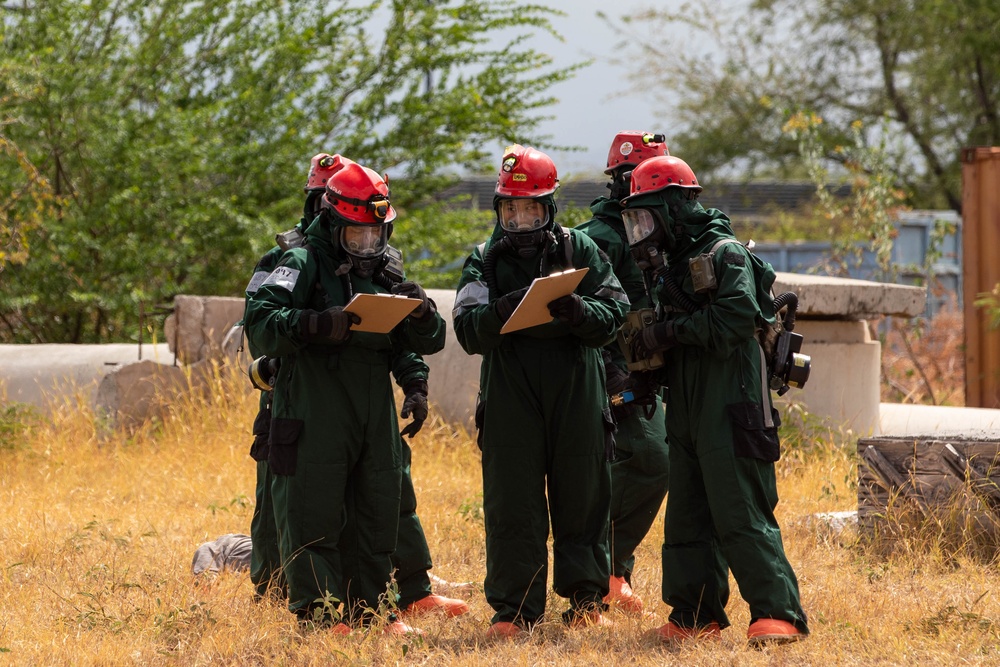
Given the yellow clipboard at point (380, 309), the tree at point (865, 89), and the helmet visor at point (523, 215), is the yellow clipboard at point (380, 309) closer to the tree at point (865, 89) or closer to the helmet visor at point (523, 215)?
the helmet visor at point (523, 215)

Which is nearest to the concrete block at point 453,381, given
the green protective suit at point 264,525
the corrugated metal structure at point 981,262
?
the green protective suit at point 264,525

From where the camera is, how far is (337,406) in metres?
4.90

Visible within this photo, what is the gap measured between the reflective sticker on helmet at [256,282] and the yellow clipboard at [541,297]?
3.56ft

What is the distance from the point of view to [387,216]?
506 cm

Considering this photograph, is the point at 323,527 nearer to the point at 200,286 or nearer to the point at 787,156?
the point at 200,286

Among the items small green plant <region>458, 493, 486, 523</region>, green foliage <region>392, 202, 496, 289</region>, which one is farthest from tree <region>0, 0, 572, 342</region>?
small green plant <region>458, 493, 486, 523</region>

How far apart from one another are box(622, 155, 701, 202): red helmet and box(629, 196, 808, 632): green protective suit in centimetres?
4

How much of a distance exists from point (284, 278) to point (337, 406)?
0.57 metres

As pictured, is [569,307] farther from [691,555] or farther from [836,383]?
[836,383]

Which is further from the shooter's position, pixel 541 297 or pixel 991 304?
A: pixel 991 304

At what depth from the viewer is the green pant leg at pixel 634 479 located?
18.4 feet

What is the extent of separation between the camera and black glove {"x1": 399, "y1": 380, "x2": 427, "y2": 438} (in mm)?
5145

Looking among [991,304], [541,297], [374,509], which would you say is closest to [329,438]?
[374,509]

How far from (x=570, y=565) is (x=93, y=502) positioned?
3953 millimetres
